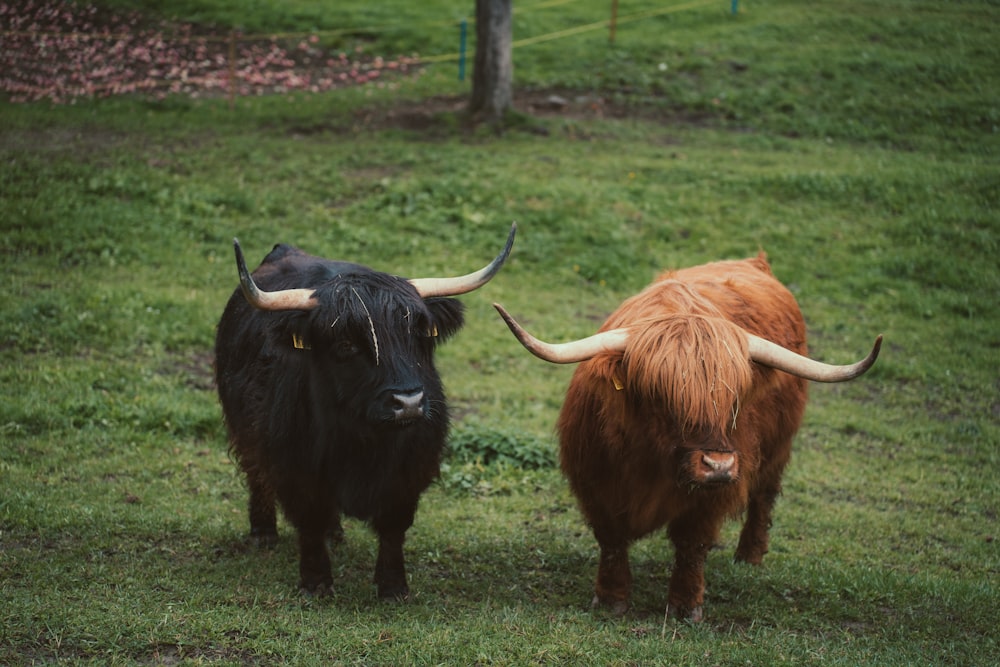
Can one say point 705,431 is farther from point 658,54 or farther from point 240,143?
point 658,54

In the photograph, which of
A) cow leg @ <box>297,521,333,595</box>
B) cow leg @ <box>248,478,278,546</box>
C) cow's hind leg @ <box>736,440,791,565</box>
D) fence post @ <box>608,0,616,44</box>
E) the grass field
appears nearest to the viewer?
the grass field

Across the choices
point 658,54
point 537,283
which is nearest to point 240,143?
point 537,283

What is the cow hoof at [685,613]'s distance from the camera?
5215mm

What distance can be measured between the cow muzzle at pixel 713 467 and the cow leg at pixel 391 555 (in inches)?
64.1

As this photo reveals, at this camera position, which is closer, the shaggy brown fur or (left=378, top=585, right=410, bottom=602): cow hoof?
the shaggy brown fur

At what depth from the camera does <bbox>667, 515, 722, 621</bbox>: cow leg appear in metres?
5.14

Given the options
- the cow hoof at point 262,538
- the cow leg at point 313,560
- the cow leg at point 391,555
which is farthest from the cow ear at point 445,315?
the cow hoof at point 262,538

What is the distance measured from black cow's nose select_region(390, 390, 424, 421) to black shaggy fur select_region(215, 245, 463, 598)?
→ 0.04 ft

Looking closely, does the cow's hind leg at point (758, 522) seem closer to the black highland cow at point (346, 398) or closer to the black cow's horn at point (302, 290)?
the black highland cow at point (346, 398)

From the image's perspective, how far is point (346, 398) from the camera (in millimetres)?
4824

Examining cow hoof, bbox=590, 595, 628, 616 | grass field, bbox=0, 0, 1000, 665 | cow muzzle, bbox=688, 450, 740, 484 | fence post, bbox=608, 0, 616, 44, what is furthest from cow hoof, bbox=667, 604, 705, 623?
fence post, bbox=608, 0, 616, 44

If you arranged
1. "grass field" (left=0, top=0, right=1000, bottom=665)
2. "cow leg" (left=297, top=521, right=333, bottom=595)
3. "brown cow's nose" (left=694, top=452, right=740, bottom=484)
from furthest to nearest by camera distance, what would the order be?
"cow leg" (left=297, top=521, right=333, bottom=595) → "grass field" (left=0, top=0, right=1000, bottom=665) → "brown cow's nose" (left=694, top=452, right=740, bottom=484)

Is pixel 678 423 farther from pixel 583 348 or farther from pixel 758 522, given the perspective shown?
pixel 758 522

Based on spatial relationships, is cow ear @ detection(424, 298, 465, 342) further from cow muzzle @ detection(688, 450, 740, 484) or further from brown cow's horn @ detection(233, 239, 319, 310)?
cow muzzle @ detection(688, 450, 740, 484)
